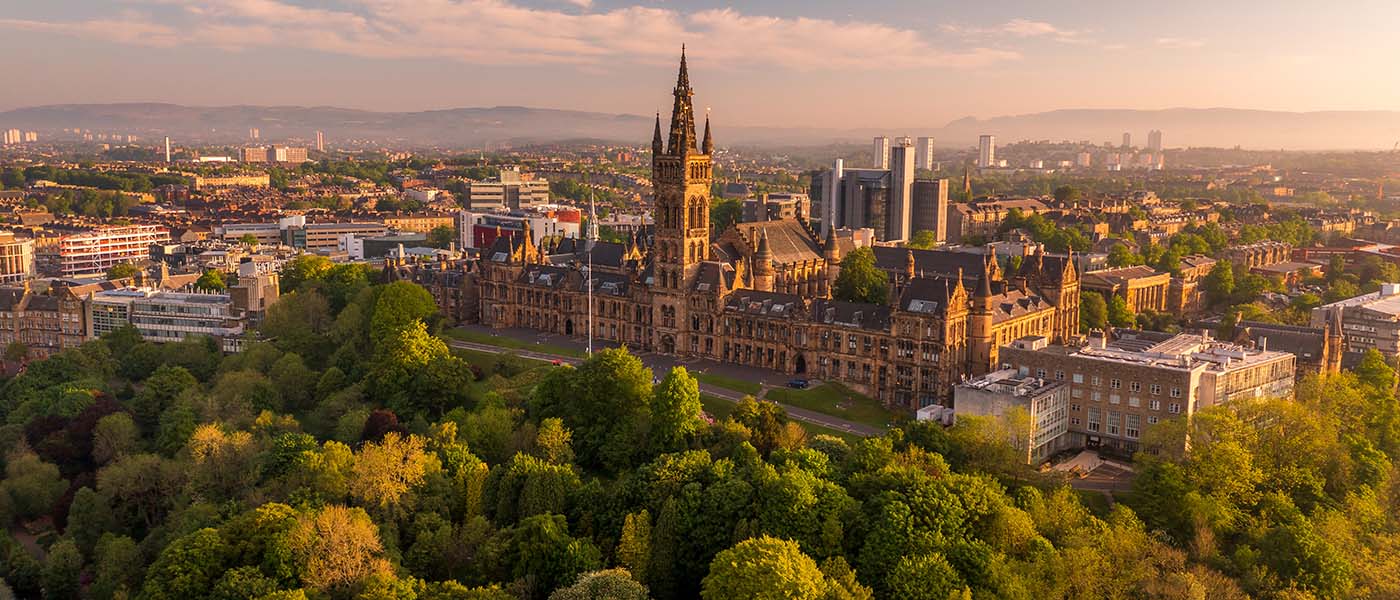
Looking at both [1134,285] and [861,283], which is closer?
[861,283]

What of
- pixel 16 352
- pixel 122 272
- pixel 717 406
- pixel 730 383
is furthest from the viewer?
pixel 122 272

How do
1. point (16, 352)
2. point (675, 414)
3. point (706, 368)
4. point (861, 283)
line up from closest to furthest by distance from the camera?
point (675, 414) < point (706, 368) < point (861, 283) < point (16, 352)

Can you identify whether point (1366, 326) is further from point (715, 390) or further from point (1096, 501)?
point (715, 390)

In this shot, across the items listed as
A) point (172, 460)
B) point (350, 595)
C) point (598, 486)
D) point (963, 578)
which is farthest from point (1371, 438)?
point (172, 460)

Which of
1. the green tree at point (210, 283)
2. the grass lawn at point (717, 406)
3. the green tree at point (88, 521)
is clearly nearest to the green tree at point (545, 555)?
the grass lawn at point (717, 406)

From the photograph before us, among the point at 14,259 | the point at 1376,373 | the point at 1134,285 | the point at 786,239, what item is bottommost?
the point at 14,259

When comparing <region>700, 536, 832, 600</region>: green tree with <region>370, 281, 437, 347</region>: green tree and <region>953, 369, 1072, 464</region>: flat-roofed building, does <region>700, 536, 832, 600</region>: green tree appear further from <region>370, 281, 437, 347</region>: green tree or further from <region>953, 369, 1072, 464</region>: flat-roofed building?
<region>370, 281, 437, 347</region>: green tree

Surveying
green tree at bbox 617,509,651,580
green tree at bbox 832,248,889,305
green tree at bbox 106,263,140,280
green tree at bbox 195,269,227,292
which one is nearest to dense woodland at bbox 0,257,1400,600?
green tree at bbox 617,509,651,580

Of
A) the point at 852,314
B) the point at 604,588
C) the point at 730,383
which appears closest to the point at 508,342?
the point at 730,383
